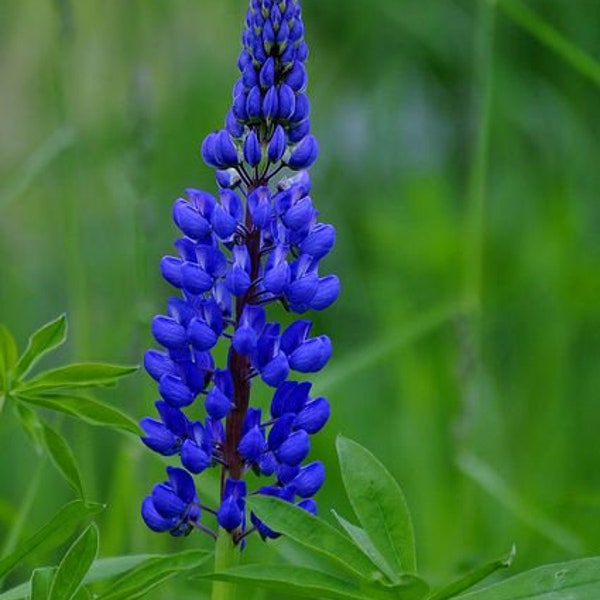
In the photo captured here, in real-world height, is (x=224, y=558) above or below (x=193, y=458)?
below

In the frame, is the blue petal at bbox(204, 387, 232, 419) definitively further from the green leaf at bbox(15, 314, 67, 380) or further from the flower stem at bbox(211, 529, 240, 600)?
the green leaf at bbox(15, 314, 67, 380)

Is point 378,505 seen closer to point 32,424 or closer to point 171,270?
point 171,270

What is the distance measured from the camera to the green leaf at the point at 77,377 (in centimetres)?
179

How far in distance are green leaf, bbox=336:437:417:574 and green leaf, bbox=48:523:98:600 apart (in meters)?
0.27

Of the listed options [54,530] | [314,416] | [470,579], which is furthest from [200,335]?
[470,579]

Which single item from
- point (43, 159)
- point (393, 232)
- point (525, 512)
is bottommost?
point (525, 512)

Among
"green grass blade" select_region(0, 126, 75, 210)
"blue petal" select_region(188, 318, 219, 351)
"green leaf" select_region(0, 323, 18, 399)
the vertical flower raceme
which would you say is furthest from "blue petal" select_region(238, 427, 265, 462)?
"green grass blade" select_region(0, 126, 75, 210)

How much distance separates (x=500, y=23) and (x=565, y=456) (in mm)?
1800

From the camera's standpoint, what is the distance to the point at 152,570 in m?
1.66

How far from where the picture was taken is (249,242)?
5.71 ft

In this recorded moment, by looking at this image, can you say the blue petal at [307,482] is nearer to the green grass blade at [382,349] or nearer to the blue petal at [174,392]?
the blue petal at [174,392]

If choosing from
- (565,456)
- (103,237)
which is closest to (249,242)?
(565,456)

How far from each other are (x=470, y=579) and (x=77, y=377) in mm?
569

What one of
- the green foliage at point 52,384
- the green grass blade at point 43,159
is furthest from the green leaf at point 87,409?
the green grass blade at point 43,159
